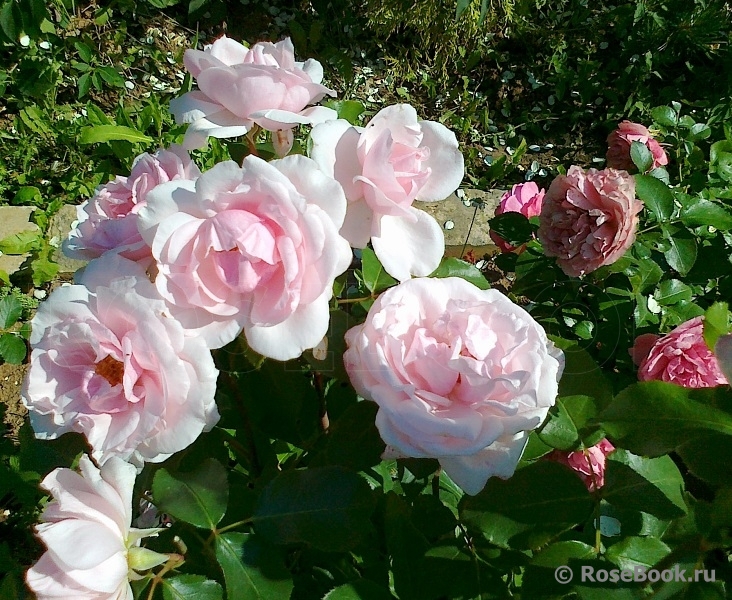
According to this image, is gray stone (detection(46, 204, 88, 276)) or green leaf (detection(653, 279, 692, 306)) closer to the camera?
green leaf (detection(653, 279, 692, 306))

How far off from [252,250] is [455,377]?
0.20 meters

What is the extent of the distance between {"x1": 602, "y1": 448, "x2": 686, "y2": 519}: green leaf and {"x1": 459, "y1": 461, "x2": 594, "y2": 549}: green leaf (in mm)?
38

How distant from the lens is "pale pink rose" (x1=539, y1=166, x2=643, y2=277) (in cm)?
103

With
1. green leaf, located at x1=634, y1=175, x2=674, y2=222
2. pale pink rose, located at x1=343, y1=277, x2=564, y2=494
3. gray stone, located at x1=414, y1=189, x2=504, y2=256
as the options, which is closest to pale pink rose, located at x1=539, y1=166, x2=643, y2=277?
green leaf, located at x1=634, y1=175, x2=674, y2=222

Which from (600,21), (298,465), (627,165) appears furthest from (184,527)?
(600,21)

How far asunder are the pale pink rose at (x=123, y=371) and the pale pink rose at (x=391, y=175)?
19cm

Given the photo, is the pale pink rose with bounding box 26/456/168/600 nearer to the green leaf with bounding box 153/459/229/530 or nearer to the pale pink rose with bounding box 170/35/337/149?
the green leaf with bounding box 153/459/229/530

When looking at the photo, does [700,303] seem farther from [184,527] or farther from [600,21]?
[600,21]

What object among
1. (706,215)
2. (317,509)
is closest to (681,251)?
(706,215)

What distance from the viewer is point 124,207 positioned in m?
0.63

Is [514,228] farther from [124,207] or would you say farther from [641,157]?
[124,207]

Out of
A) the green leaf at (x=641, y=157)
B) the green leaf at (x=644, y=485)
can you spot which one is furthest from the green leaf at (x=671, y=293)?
the green leaf at (x=644, y=485)

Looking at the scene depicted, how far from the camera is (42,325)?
55 cm

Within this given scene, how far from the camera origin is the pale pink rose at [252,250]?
517 mm
